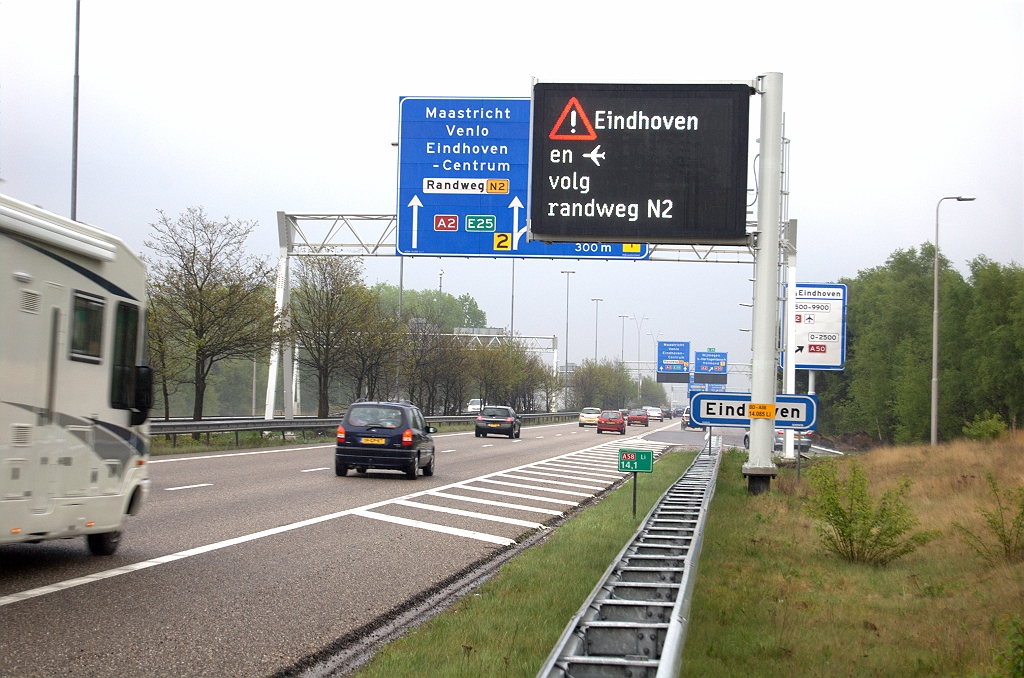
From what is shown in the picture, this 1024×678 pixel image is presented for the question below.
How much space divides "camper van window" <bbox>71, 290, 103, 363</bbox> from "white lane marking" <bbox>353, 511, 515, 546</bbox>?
5.86m

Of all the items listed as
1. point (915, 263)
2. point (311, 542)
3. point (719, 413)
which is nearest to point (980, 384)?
point (915, 263)

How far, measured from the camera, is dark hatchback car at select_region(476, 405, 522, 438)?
166 feet

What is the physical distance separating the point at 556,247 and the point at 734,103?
1372cm

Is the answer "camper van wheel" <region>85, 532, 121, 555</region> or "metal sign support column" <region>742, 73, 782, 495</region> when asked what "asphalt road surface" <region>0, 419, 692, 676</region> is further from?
"metal sign support column" <region>742, 73, 782, 495</region>

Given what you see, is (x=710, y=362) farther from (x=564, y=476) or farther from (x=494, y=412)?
(x=564, y=476)

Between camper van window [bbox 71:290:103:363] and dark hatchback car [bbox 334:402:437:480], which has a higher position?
camper van window [bbox 71:290:103:363]

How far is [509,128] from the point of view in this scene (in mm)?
25859

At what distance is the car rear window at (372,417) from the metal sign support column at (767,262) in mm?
8157

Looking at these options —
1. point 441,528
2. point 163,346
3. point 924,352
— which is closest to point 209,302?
point 163,346

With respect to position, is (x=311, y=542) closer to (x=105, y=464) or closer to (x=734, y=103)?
(x=105, y=464)

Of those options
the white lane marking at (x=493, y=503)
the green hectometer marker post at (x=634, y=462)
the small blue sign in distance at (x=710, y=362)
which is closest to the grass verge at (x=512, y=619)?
the green hectometer marker post at (x=634, y=462)

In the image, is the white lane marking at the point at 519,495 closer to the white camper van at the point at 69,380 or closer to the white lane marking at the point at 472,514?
the white lane marking at the point at 472,514

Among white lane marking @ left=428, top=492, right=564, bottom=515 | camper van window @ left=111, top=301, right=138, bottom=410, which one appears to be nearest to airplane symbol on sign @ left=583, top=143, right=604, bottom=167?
white lane marking @ left=428, top=492, right=564, bottom=515

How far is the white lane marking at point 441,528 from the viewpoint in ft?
45.8
